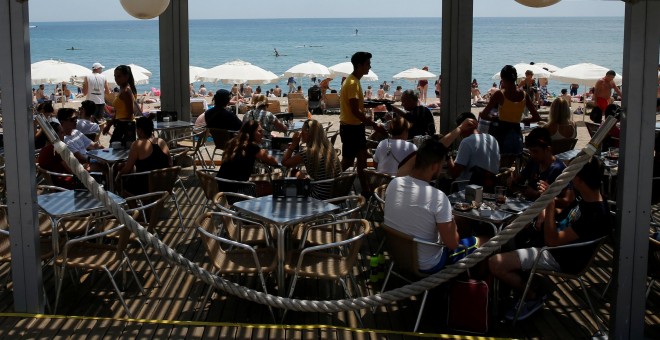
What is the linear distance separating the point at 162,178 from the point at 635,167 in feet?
12.5

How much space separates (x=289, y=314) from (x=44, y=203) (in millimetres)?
1777

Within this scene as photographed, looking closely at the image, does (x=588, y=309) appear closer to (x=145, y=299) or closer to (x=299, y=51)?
(x=145, y=299)

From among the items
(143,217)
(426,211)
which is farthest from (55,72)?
(426,211)

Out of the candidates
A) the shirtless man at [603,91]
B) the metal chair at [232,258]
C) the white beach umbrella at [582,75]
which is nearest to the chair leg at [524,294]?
the metal chair at [232,258]

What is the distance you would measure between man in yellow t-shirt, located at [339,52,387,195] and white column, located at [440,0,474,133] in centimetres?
160

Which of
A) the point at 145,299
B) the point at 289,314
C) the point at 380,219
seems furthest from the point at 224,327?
the point at 380,219

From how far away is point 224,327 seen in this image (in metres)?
4.18

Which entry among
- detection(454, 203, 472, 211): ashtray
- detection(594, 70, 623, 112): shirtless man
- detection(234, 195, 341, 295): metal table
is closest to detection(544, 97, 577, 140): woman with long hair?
detection(454, 203, 472, 211): ashtray

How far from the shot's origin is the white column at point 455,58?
916 centimetres

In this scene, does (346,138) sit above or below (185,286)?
above

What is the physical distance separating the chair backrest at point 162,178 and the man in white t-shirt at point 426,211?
2.44m

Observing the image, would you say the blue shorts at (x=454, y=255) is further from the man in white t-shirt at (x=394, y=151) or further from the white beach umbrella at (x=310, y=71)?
the white beach umbrella at (x=310, y=71)

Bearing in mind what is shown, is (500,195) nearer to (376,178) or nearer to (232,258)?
(376,178)

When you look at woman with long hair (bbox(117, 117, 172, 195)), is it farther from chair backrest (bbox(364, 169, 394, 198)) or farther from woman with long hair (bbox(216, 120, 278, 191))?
chair backrest (bbox(364, 169, 394, 198))
